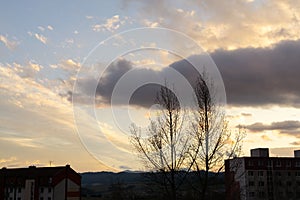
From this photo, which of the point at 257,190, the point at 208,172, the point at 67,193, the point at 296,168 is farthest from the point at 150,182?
the point at 296,168

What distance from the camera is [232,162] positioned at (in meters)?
18.5

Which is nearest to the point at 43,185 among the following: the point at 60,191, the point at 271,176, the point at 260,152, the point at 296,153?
the point at 60,191

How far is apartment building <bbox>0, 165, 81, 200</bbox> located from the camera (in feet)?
290

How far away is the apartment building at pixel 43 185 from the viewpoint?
3474 inches

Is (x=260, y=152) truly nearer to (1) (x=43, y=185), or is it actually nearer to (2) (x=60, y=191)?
(2) (x=60, y=191)

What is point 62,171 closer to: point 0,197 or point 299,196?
point 0,197

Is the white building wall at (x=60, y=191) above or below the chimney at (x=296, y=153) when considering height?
below

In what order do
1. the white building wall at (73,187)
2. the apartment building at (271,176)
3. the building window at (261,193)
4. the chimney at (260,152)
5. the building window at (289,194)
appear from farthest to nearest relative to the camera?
1. the chimney at (260,152)
2. the building window at (289,194)
3. the apartment building at (271,176)
4. the building window at (261,193)
5. the white building wall at (73,187)

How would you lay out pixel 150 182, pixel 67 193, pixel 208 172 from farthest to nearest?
Result: pixel 67 193 < pixel 150 182 < pixel 208 172

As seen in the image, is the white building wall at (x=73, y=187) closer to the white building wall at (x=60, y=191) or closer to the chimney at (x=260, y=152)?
the white building wall at (x=60, y=191)

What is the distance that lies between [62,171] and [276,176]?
176 feet

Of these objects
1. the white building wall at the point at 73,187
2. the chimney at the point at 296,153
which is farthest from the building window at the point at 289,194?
the white building wall at the point at 73,187

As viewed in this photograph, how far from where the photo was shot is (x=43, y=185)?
89312 millimetres

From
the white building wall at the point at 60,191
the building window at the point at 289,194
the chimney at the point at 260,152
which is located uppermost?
the chimney at the point at 260,152
